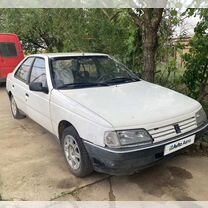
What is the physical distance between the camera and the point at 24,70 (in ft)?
15.1

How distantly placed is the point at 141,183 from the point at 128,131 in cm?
87

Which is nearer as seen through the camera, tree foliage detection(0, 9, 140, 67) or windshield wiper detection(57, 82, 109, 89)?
windshield wiper detection(57, 82, 109, 89)

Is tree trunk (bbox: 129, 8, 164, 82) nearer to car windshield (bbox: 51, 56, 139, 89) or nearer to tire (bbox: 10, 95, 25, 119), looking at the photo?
car windshield (bbox: 51, 56, 139, 89)

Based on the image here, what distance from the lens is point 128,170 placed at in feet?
8.44

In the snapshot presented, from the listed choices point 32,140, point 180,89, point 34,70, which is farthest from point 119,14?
point 32,140

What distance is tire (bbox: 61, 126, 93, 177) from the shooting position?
2895mm

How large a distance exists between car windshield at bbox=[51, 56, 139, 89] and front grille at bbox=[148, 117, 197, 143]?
4.18 ft

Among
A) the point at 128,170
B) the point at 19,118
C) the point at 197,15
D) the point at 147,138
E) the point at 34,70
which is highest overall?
the point at 197,15

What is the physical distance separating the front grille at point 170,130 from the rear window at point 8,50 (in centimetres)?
789

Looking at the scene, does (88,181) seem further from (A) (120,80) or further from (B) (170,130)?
(A) (120,80)

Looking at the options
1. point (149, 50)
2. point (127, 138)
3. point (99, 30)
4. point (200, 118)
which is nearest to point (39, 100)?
point (127, 138)

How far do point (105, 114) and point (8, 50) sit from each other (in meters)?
7.68

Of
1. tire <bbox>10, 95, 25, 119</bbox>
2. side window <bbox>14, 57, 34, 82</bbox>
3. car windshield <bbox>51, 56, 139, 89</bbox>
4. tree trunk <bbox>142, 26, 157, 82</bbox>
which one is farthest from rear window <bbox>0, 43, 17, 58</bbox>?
car windshield <bbox>51, 56, 139, 89</bbox>

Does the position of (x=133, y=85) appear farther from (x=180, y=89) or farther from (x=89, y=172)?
(x=180, y=89)
